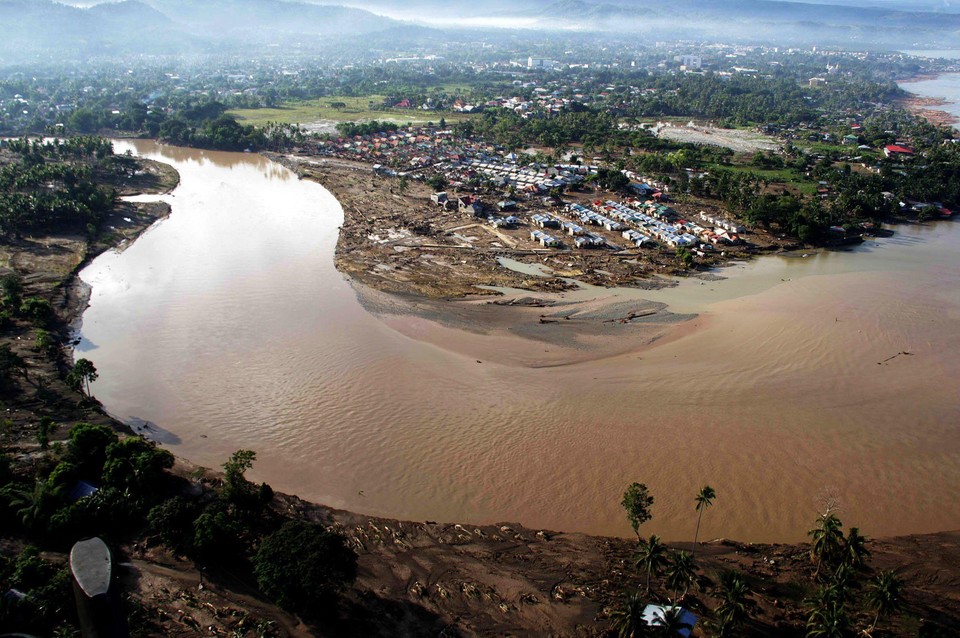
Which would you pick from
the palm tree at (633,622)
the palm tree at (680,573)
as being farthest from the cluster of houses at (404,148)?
the palm tree at (633,622)

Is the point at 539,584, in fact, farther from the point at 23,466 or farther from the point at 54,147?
the point at 54,147

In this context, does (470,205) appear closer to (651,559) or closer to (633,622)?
(651,559)

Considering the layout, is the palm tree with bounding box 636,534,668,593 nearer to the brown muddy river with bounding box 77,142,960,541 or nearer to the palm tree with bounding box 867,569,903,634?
the brown muddy river with bounding box 77,142,960,541

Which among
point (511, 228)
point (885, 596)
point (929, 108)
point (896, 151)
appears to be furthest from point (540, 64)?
point (885, 596)

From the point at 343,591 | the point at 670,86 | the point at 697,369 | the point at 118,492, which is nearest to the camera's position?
the point at 343,591

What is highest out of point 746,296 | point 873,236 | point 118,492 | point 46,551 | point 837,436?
point 873,236

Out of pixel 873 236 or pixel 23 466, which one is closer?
pixel 23 466

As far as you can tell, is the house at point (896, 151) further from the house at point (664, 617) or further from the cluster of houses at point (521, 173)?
the house at point (664, 617)

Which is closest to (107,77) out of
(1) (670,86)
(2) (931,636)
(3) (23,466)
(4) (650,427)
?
(1) (670,86)
